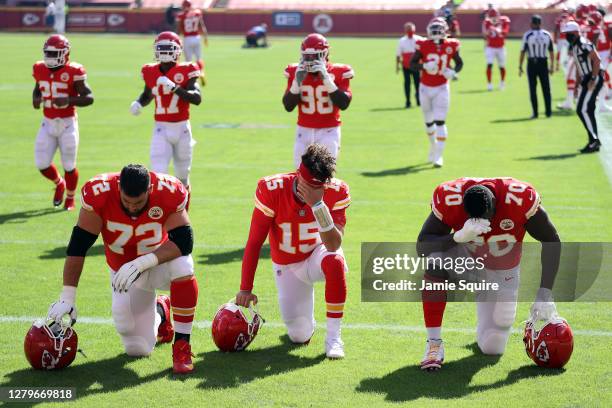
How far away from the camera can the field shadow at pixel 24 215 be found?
10766 millimetres

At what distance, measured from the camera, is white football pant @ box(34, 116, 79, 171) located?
11352 millimetres

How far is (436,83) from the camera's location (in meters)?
14.4

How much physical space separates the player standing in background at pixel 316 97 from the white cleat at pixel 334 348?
3.87 meters

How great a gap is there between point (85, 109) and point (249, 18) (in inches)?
1157

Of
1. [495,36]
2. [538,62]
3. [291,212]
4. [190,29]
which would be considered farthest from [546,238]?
[190,29]

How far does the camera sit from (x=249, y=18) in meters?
48.0

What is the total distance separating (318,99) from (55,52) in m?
3.16

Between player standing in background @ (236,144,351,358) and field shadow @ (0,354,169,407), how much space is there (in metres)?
0.84

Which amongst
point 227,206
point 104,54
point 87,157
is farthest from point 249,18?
point 227,206

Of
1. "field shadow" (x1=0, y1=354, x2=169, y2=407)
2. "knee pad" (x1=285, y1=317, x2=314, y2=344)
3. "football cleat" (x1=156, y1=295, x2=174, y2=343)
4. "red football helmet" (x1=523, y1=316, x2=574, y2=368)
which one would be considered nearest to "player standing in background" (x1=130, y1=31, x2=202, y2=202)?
"football cleat" (x1=156, y1=295, x2=174, y2=343)

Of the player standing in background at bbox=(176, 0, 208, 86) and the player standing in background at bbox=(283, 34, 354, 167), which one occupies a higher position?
the player standing in background at bbox=(176, 0, 208, 86)

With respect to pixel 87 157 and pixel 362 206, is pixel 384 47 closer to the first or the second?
pixel 87 157

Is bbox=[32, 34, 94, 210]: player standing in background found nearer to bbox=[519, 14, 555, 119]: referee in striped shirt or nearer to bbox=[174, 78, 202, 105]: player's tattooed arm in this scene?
bbox=[174, 78, 202, 105]: player's tattooed arm

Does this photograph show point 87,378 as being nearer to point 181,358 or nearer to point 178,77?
point 181,358
